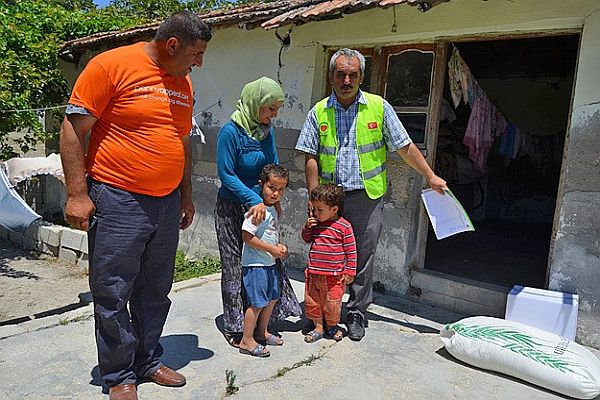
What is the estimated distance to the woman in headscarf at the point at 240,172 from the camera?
10.2 feet

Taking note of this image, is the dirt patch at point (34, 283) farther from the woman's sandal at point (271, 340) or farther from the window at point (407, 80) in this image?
the window at point (407, 80)

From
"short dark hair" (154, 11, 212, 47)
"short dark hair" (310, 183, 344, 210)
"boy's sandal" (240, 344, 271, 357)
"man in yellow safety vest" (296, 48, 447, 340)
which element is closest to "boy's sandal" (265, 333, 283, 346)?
"boy's sandal" (240, 344, 271, 357)

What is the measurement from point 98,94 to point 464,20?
118 inches

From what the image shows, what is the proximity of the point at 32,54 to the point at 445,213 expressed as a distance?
22.2 feet

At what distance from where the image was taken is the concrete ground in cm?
288

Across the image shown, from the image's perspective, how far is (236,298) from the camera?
3.43 meters

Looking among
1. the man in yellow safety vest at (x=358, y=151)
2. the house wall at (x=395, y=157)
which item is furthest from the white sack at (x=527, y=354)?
the man in yellow safety vest at (x=358, y=151)

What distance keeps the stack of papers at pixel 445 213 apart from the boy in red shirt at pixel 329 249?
2.09ft

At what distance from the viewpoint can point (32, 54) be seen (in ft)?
25.0

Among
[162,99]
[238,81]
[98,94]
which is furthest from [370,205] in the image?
[238,81]

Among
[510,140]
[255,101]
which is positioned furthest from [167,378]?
[510,140]

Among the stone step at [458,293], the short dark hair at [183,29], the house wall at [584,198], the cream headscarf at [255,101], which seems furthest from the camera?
the stone step at [458,293]

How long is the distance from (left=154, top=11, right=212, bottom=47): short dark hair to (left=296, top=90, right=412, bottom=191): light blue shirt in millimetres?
1261

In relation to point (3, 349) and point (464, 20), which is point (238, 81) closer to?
point (464, 20)
